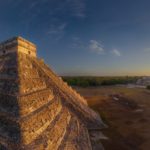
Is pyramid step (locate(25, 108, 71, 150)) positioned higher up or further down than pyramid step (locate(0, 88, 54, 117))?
further down

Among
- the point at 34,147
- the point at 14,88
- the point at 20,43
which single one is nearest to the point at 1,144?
the point at 34,147

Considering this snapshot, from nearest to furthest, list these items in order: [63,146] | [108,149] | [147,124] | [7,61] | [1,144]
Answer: [1,144] < [63,146] < [108,149] < [7,61] < [147,124]

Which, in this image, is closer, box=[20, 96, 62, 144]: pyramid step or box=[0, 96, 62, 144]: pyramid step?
box=[0, 96, 62, 144]: pyramid step

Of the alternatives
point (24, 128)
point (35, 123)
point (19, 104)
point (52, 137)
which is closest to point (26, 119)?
point (24, 128)

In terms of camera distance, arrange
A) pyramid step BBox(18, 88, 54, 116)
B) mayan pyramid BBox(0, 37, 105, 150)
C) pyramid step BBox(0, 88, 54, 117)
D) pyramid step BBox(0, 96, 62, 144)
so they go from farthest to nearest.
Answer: pyramid step BBox(18, 88, 54, 116), pyramid step BBox(0, 88, 54, 117), mayan pyramid BBox(0, 37, 105, 150), pyramid step BBox(0, 96, 62, 144)

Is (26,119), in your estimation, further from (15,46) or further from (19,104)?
(15,46)

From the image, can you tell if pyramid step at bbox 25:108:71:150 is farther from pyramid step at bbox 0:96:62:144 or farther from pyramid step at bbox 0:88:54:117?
pyramid step at bbox 0:88:54:117

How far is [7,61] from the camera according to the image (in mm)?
11945

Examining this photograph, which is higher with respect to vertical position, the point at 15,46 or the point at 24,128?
the point at 15,46

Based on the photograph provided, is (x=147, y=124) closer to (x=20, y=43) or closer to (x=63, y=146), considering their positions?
(x=63, y=146)

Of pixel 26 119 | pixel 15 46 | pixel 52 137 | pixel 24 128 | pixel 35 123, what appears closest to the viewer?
pixel 24 128

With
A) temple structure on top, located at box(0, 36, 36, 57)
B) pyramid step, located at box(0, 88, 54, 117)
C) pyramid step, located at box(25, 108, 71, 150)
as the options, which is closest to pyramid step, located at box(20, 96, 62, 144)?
pyramid step, located at box(25, 108, 71, 150)

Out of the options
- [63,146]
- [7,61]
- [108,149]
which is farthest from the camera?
[7,61]

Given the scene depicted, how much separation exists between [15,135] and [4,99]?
2421mm
